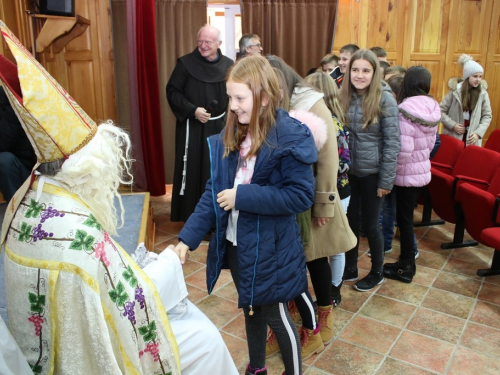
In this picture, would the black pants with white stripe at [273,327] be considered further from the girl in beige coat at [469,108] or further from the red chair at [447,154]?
the girl in beige coat at [469,108]

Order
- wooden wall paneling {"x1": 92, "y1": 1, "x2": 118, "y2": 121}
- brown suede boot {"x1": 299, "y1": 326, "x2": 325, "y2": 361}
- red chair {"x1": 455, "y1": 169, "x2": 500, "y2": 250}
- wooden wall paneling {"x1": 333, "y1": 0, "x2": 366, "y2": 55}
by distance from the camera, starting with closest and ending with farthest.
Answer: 1. brown suede boot {"x1": 299, "y1": 326, "x2": 325, "y2": 361}
2. red chair {"x1": 455, "y1": 169, "x2": 500, "y2": 250}
3. wooden wall paneling {"x1": 92, "y1": 1, "x2": 118, "y2": 121}
4. wooden wall paneling {"x1": 333, "y1": 0, "x2": 366, "y2": 55}

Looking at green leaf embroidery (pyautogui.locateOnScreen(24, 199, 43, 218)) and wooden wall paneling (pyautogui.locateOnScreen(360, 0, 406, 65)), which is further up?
wooden wall paneling (pyautogui.locateOnScreen(360, 0, 406, 65))

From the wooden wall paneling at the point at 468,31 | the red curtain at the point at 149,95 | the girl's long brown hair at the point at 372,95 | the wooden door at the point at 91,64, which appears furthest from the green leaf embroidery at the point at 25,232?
the wooden wall paneling at the point at 468,31

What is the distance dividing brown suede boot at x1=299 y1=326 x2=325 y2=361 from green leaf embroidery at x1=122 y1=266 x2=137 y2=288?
48.1 inches

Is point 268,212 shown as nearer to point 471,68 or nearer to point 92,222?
point 92,222

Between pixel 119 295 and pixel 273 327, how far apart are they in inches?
30.8

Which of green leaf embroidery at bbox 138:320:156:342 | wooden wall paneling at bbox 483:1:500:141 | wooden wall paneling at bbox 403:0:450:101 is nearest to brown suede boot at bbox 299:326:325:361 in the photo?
green leaf embroidery at bbox 138:320:156:342

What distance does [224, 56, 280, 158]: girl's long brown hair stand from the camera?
167 centimetres

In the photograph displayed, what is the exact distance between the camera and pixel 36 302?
1.24m

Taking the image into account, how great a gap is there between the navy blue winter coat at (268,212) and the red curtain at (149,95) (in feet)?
9.36

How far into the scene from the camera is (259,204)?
1.67 metres

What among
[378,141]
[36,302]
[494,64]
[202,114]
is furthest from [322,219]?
[494,64]

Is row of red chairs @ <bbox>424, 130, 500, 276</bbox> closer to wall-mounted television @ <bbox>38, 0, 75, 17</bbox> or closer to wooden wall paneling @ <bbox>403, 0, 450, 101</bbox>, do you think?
wooden wall paneling @ <bbox>403, 0, 450, 101</bbox>

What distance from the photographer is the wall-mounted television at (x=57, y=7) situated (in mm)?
4275
